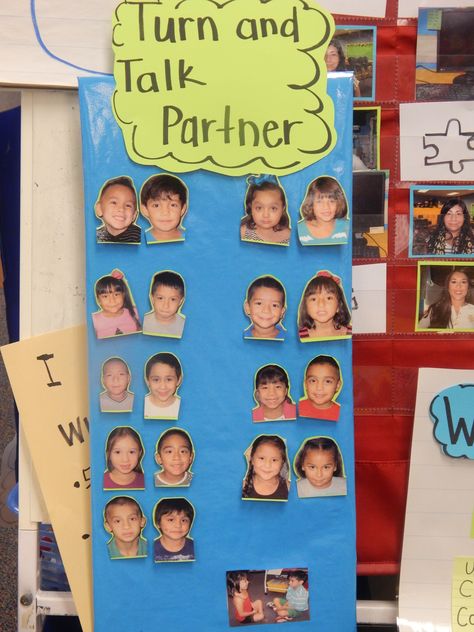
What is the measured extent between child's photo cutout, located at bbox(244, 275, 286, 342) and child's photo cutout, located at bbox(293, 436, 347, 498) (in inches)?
6.7

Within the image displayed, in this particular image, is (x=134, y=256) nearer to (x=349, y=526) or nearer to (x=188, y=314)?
(x=188, y=314)

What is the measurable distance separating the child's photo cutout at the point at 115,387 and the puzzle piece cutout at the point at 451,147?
0.55m

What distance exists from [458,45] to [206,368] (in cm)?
61

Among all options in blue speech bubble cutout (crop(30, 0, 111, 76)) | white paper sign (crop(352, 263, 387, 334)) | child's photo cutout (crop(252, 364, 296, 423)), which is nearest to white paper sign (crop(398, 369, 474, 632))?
white paper sign (crop(352, 263, 387, 334))

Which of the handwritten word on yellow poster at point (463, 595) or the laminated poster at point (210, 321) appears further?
the handwritten word on yellow poster at point (463, 595)

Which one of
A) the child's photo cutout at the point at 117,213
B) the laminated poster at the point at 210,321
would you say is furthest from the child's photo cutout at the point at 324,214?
the child's photo cutout at the point at 117,213

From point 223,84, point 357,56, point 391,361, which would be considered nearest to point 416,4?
point 357,56

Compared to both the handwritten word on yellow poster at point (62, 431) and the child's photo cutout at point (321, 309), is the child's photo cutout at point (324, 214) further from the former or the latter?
the handwritten word on yellow poster at point (62, 431)

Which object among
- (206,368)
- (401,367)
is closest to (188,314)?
(206,368)

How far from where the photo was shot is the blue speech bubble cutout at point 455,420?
1069 millimetres

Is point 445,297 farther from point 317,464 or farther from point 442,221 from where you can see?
point 317,464

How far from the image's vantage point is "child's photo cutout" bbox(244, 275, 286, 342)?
1.01 meters

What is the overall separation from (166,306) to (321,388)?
26 centimetres

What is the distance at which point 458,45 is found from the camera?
1030 millimetres
